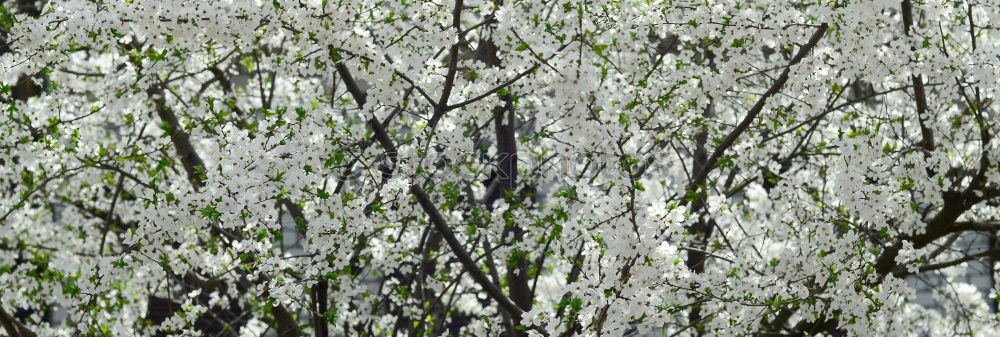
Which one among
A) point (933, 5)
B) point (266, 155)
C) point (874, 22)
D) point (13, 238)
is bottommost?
point (266, 155)

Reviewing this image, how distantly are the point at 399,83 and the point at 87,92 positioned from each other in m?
3.64

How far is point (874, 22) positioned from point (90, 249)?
6231 millimetres

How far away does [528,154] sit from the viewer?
6.88m

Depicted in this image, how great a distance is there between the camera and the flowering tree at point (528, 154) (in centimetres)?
436

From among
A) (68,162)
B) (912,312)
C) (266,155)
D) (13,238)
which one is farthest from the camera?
(912,312)

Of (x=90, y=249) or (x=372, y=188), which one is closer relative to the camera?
(x=372, y=188)

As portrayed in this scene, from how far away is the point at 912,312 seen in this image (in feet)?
29.9

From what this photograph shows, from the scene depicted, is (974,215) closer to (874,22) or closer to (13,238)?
(874,22)

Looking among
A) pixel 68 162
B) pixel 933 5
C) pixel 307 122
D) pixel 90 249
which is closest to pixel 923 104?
pixel 933 5

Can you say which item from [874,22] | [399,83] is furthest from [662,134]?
[399,83]

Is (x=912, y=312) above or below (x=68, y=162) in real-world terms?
Result: above

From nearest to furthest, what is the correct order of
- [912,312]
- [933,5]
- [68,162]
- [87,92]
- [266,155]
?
1. [266,155]
2. [933,5]
3. [68,162]
4. [87,92]
5. [912,312]

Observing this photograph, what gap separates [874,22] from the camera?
16.7ft

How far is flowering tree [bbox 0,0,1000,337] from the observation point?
4.36m
